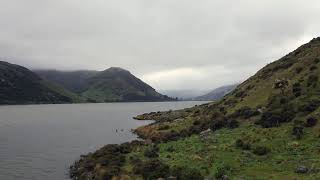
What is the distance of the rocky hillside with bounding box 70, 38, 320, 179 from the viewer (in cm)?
4959

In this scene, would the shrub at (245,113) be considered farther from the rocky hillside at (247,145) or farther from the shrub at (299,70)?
the shrub at (299,70)

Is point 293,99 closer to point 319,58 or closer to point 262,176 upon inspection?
point 319,58

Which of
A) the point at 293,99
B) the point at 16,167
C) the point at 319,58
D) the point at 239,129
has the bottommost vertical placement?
the point at 16,167

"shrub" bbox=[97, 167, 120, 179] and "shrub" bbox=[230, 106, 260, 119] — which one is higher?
"shrub" bbox=[230, 106, 260, 119]

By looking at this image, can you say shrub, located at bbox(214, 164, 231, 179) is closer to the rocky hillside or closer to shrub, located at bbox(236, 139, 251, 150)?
the rocky hillside

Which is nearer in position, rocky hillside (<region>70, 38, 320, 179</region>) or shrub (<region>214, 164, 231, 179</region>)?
shrub (<region>214, 164, 231, 179</region>)

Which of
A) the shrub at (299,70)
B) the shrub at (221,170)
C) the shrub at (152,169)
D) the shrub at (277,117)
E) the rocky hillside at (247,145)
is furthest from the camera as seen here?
the shrub at (299,70)

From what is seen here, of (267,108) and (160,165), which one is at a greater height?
(267,108)

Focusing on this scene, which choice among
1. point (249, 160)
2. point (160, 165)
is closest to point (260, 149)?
point (249, 160)

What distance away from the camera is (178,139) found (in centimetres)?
7919

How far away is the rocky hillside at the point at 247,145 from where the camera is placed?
49.6 meters

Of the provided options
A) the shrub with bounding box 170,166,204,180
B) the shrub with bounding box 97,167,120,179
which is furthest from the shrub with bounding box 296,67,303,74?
the shrub with bounding box 97,167,120,179

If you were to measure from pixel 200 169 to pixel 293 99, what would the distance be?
120ft

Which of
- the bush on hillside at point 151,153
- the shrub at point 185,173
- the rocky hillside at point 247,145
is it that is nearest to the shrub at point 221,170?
the rocky hillside at point 247,145
